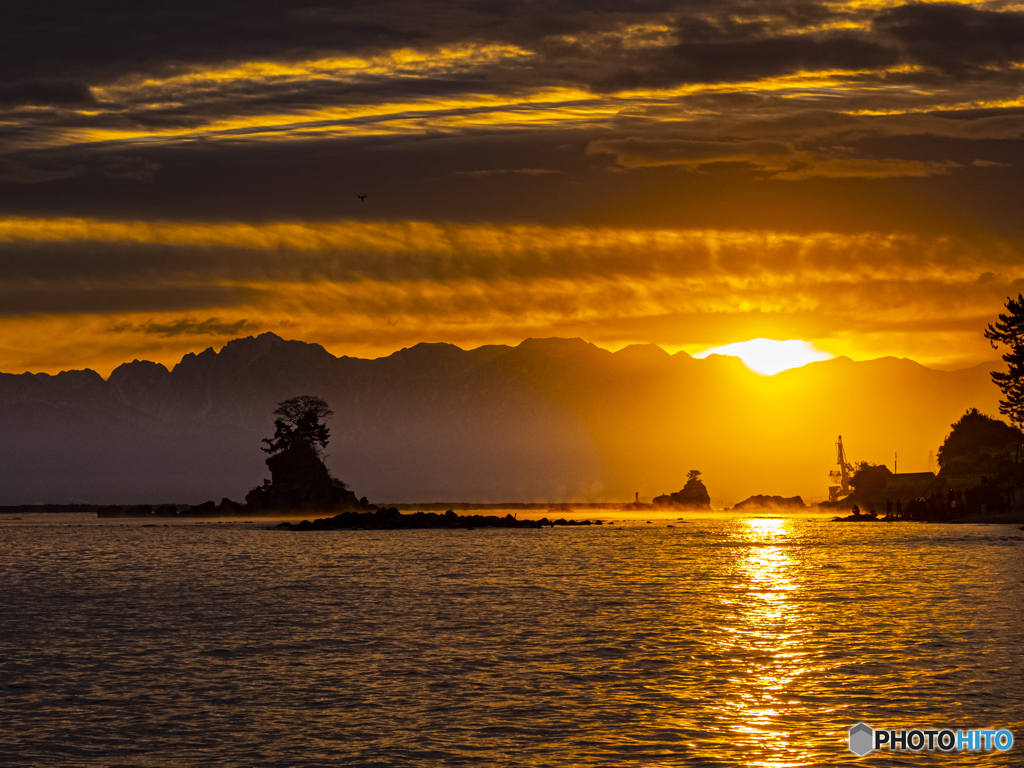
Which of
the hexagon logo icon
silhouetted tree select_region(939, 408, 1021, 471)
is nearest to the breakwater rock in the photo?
silhouetted tree select_region(939, 408, 1021, 471)

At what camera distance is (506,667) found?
33.1 metres

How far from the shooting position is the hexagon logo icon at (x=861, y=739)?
71.3 ft

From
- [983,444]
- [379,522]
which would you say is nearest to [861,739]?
[379,522]

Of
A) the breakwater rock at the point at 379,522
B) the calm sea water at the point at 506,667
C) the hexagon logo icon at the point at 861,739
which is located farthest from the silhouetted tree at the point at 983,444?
the hexagon logo icon at the point at 861,739

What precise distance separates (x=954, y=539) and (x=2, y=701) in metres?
106

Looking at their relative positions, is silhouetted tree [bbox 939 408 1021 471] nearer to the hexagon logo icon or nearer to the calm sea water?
the calm sea water

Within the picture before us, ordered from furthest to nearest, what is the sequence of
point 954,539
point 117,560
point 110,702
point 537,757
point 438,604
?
1. point 954,539
2. point 117,560
3. point 438,604
4. point 110,702
5. point 537,757

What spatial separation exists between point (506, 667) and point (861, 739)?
43.0 ft

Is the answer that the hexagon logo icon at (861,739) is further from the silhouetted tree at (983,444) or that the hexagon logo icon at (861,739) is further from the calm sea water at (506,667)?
the silhouetted tree at (983,444)

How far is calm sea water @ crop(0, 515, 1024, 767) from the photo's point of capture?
2300cm

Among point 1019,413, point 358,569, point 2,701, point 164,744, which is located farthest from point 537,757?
point 1019,413

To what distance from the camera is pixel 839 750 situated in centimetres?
2184

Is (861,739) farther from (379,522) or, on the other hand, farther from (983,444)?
(983,444)

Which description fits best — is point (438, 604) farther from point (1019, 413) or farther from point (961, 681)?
point (1019, 413)
